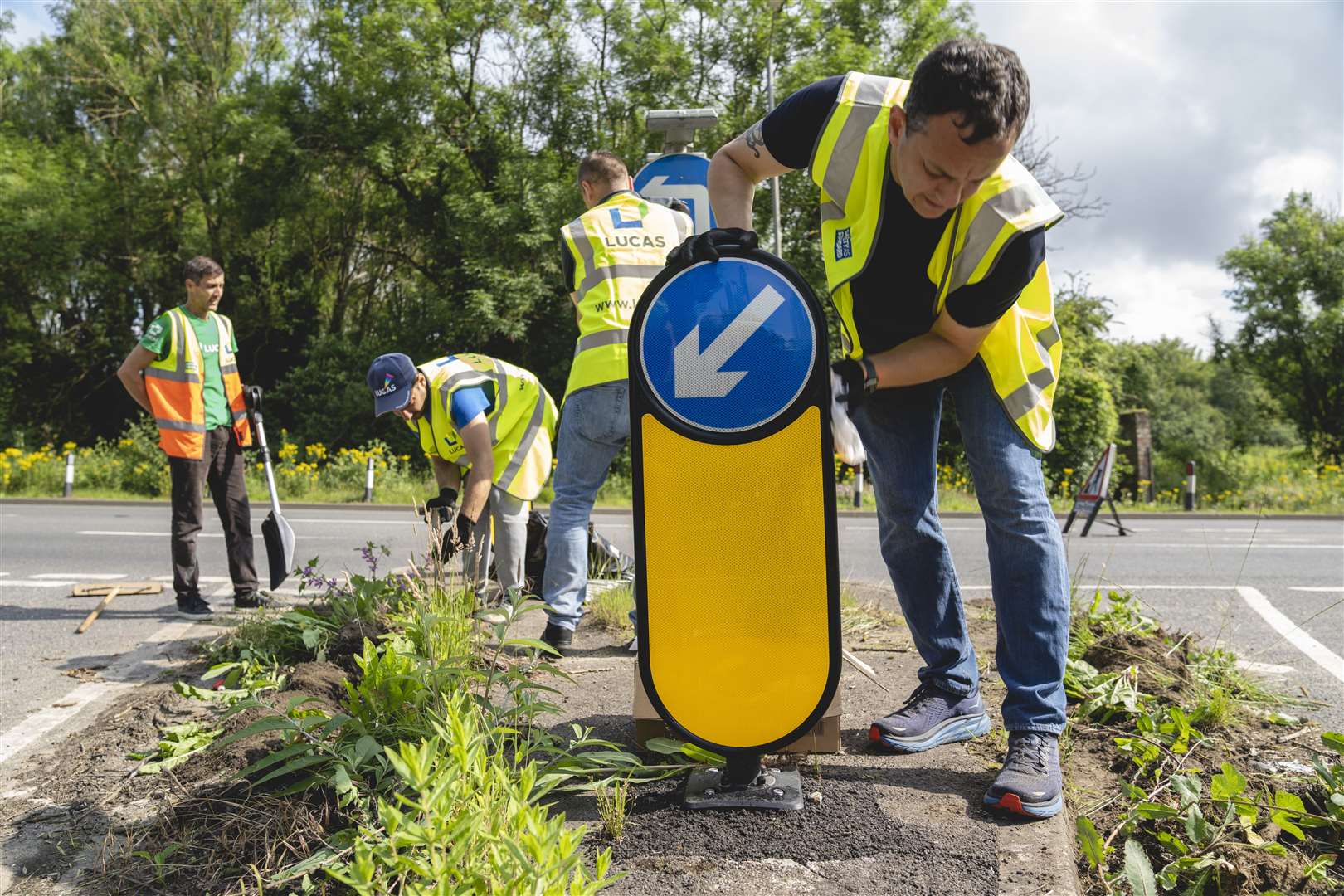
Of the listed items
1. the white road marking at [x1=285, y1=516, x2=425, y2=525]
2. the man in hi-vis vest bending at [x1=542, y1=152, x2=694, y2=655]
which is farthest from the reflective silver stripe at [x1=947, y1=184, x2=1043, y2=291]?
the white road marking at [x1=285, y1=516, x2=425, y2=525]

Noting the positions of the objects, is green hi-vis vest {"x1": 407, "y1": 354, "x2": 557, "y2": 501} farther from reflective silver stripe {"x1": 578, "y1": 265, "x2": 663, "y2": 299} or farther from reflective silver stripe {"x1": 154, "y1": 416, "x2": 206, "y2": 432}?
reflective silver stripe {"x1": 154, "y1": 416, "x2": 206, "y2": 432}

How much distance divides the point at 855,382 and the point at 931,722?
42.0 inches

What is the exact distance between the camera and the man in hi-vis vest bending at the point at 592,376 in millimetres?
4148

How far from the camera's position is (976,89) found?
211 centimetres

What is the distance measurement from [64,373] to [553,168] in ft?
42.1

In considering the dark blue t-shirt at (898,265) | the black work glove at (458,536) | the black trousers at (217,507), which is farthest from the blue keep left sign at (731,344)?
the black trousers at (217,507)

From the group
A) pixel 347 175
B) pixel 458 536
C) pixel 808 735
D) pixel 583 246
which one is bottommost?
pixel 808 735

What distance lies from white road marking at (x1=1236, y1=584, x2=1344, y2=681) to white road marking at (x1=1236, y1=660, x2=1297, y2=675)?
18 centimetres

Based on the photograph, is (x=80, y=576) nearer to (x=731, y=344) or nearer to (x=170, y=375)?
(x=170, y=375)

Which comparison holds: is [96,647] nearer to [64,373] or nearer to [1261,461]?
[64,373]

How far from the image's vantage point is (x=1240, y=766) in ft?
8.95

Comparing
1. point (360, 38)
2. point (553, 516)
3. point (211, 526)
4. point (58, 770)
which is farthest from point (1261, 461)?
point (58, 770)

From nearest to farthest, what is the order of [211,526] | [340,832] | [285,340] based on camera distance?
[340,832]
[211,526]
[285,340]

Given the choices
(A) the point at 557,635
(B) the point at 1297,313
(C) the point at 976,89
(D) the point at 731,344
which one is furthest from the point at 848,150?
(B) the point at 1297,313
